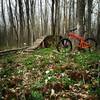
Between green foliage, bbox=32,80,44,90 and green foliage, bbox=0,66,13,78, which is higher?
green foliage, bbox=32,80,44,90

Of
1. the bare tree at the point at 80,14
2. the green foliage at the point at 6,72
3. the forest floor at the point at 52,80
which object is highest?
the bare tree at the point at 80,14

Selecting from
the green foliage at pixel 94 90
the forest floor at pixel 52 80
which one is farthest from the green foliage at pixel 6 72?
the green foliage at pixel 94 90

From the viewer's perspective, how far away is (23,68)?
9367mm

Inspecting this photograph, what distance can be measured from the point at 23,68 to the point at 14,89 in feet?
7.96

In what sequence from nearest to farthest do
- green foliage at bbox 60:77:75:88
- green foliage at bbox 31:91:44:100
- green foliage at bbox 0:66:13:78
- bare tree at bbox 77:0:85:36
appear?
green foliage at bbox 31:91:44:100
green foliage at bbox 60:77:75:88
green foliage at bbox 0:66:13:78
bare tree at bbox 77:0:85:36

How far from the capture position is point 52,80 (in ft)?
23.5

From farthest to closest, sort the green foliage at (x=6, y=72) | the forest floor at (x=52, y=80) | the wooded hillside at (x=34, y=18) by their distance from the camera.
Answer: the wooded hillside at (x=34, y=18), the green foliage at (x=6, y=72), the forest floor at (x=52, y=80)

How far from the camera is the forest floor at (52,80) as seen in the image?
20.2 feet

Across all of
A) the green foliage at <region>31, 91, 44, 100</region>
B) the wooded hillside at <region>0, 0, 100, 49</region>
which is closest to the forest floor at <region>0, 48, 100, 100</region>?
the green foliage at <region>31, 91, 44, 100</region>

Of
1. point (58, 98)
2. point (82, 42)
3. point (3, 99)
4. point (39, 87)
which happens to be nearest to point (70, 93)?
point (58, 98)

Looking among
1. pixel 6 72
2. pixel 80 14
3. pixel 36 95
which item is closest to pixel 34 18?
pixel 80 14

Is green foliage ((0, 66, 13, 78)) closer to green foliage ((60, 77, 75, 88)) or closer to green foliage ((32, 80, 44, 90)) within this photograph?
green foliage ((32, 80, 44, 90))

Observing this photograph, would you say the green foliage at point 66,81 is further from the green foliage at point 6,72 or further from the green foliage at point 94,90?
the green foliage at point 6,72

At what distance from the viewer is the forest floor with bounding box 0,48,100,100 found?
6148mm
